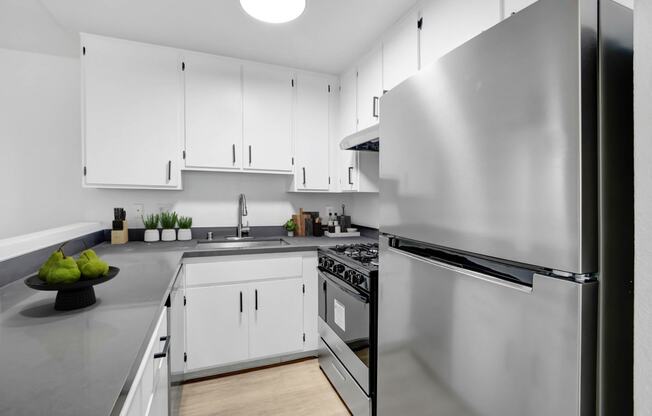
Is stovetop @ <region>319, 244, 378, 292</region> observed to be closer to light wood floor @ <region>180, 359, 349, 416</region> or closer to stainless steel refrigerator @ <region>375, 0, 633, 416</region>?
stainless steel refrigerator @ <region>375, 0, 633, 416</region>

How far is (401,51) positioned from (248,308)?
1986mm

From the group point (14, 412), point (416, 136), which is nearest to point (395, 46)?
point (416, 136)

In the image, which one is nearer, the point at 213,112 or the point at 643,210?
the point at 643,210

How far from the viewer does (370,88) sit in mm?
2203

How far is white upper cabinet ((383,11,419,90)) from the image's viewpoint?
5.54 ft

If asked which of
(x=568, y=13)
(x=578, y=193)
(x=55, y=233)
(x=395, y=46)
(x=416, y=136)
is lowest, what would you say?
(x=55, y=233)

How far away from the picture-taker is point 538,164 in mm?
680

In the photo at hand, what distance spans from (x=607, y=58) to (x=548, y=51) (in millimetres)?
111

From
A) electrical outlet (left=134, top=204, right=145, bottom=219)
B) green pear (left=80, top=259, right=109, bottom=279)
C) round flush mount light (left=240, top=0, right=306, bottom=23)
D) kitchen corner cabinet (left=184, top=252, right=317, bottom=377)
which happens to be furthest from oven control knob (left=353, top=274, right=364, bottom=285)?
electrical outlet (left=134, top=204, right=145, bottom=219)

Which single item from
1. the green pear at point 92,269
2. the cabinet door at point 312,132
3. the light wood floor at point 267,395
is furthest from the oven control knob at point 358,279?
the cabinet door at point 312,132

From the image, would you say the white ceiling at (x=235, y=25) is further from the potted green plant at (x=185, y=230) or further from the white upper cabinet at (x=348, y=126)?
the potted green plant at (x=185, y=230)

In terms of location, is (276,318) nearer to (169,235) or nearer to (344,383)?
(344,383)

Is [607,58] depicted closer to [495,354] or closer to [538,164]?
[538,164]

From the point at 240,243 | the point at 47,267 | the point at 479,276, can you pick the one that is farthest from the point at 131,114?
the point at 479,276
